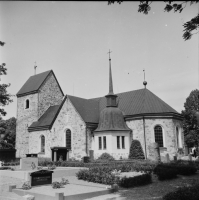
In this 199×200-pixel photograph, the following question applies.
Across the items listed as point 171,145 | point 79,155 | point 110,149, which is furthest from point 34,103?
point 171,145

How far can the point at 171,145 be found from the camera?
2906cm

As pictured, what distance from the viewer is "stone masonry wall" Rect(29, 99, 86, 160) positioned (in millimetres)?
30281

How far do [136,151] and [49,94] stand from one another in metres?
18.0

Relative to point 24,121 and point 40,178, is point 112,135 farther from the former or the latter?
point 40,178

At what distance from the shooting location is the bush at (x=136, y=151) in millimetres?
27913

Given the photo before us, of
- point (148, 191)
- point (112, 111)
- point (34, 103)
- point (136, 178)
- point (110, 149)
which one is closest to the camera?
point (148, 191)

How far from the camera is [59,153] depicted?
2759cm

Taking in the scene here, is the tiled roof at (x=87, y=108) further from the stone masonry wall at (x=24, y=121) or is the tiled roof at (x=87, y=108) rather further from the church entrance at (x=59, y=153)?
the stone masonry wall at (x=24, y=121)

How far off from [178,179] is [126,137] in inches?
591

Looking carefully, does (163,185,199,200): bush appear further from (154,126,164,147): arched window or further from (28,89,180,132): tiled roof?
(28,89,180,132): tiled roof

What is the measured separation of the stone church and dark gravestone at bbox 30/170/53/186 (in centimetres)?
1376

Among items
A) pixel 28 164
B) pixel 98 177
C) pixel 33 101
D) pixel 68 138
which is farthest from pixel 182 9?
pixel 33 101

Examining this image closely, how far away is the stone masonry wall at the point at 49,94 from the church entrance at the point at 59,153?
37.1ft

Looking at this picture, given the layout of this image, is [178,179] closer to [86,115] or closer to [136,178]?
[136,178]
